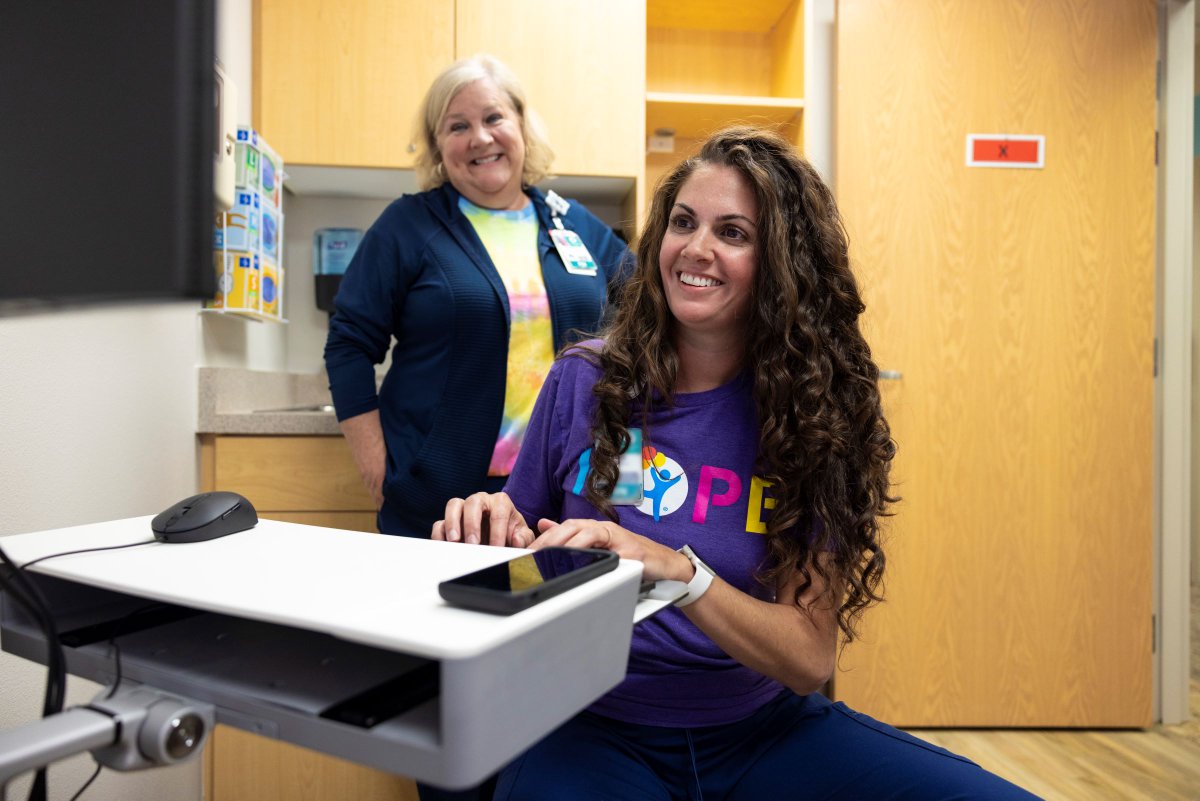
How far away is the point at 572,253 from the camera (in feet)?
5.75

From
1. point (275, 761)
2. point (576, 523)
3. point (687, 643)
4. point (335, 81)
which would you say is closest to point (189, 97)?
point (576, 523)

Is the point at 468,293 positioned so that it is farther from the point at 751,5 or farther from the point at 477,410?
the point at 751,5

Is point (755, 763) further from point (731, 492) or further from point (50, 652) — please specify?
point (50, 652)

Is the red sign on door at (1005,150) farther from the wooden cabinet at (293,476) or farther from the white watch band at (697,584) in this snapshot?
the white watch band at (697,584)

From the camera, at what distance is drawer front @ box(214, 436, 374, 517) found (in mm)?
1834

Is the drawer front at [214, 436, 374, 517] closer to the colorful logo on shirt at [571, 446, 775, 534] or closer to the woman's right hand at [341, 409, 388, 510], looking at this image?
the woman's right hand at [341, 409, 388, 510]

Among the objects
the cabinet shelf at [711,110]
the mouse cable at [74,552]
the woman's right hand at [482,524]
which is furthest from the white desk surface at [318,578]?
the cabinet shelf at [711,110]

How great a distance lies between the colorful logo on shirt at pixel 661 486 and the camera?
3.26 ft

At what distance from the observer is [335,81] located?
84.9 inches

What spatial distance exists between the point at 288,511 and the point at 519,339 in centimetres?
68

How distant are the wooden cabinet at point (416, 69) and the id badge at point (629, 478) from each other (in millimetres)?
1386

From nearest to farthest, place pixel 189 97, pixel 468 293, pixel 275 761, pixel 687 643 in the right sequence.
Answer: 1. pixel 189 97
2. pixel 687 643
3. pixel 468 293
4. pixel 275 761

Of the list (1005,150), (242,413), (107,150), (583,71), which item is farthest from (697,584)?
(1005,150)

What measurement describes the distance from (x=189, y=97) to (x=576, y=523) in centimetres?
44
